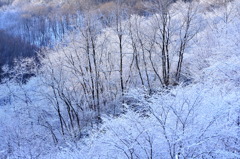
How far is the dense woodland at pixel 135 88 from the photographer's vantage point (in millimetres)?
5547

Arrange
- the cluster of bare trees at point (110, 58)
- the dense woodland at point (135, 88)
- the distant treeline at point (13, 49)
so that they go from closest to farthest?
the dense woodland at point (135, 88) < the cluster of bare trees at point (110, 58) < the distant treeline at point (13, 49)

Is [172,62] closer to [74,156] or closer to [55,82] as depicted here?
[55,82]

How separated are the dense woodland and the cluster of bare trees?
8cm

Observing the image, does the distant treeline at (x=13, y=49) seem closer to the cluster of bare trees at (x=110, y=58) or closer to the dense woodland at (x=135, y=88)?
the dense woodland at (x=135, y=88)

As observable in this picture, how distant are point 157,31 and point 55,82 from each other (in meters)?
7.86

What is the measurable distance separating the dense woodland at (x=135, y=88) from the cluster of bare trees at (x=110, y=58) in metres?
0.08

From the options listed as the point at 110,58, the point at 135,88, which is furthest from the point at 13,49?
the point at 135,88

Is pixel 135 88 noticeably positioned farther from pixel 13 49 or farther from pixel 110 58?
pixel 13 49

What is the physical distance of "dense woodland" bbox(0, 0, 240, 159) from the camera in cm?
555

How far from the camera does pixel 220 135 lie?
5168mm

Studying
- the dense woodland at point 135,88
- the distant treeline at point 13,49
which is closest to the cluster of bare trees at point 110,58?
the dense woodland at point 135,88

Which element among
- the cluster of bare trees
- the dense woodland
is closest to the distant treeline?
the dense woodland

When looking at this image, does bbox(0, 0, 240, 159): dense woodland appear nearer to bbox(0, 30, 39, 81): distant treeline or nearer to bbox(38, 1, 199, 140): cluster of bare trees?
bbox(38, 1, 199, 140): cluster of bare trees

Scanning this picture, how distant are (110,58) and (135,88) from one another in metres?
7.68
